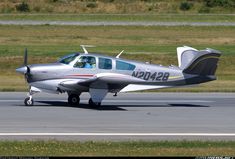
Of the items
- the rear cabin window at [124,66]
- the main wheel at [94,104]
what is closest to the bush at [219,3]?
the rear cabin window at [124,66]

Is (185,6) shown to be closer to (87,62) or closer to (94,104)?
(87,62)

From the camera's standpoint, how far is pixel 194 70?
2666 centimetres

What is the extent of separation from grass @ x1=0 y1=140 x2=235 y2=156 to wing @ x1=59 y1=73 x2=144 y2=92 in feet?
26.6

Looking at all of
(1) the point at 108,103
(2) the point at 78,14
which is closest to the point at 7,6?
(2) the point at 78,14

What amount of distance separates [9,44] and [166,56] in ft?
33.8

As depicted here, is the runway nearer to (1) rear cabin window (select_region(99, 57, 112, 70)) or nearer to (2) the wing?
(2) the wing

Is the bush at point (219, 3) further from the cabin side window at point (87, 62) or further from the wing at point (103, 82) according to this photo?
the wing at point (103, 82)

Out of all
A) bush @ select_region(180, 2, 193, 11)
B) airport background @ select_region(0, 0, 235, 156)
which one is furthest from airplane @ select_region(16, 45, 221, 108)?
bush @ select_region(180, 2, 193, 11)

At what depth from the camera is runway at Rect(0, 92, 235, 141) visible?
19.2m

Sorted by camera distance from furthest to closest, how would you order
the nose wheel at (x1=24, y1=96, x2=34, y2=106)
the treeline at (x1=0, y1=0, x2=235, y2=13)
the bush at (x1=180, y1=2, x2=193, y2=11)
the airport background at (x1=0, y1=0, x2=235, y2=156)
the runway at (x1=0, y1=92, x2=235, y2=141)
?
the bush at (x1=180, y1=2, x2=193, y2=11) → the treeline at (x1=0, y1=0, x2=235, y2=13) → the nose wheel at (x1=24, y1=96, x2=34, y2=106) → the runway at (x1=0, y1=92, x2=235, y2=141) → the airport background at (x1=0, y1=0, x2=235, y2=156)

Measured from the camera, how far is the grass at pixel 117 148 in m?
15.6

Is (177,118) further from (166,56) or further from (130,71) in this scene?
(166,56)

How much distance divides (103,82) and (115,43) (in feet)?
78.5

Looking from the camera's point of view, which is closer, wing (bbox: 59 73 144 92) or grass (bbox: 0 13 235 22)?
wing (bbox: 59 73 144 92)
